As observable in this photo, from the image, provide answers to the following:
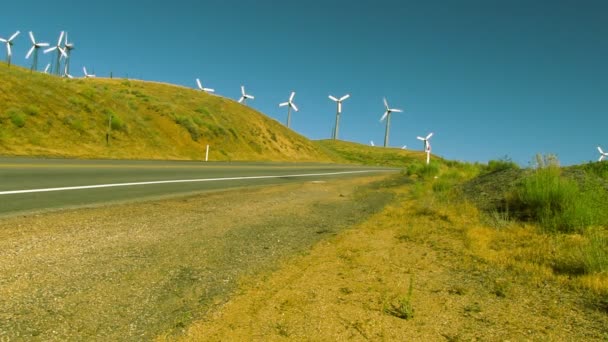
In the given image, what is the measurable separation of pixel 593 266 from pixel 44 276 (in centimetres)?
546

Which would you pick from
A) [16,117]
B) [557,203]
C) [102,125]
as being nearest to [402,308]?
[557,203]

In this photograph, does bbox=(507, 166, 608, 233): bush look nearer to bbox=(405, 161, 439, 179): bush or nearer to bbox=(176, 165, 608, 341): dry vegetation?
bbox=(176, 165, 608, 341): dry vegetation

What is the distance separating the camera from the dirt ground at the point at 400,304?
3156 mm

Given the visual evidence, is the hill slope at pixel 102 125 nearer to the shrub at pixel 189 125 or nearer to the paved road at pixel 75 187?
the shrub at pixel 189 125

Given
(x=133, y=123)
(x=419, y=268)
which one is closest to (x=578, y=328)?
(x=419, y=268)

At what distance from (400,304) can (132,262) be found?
2.80 m

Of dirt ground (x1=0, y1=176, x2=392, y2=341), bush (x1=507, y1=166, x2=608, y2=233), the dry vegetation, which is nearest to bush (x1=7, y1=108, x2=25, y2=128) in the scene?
dirt ground (x1=0, y1=176, x2=392, y2=341)

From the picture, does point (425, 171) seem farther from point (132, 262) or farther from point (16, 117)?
point (16, 117)

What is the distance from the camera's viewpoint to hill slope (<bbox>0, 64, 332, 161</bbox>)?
25.2 metres

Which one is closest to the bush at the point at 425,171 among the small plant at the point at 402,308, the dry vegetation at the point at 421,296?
the dry vegetation at the point at 421,296

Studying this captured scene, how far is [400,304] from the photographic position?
146 inches

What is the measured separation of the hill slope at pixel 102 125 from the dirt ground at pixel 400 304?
22363mm

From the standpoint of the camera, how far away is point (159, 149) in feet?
112

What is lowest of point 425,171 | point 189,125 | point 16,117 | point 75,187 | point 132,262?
point 132,262
